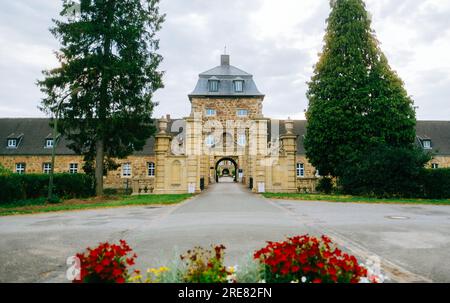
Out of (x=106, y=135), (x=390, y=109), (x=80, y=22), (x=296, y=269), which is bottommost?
(x=296, y=269)

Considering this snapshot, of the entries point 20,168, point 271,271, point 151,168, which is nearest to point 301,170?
point 151,168

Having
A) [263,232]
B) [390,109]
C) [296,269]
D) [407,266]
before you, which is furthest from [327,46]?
[296,269]

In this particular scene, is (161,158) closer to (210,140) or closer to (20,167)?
(210,140)

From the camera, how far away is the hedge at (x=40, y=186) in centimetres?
1797

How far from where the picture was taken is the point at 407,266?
5.09 meters

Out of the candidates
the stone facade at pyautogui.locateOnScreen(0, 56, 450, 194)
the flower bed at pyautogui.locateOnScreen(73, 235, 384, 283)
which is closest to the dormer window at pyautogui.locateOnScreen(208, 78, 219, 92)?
the stone facade at pyautogui.locateOnScreen(0, 56, 450, 194)

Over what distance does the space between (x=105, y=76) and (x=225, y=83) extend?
2343 cm

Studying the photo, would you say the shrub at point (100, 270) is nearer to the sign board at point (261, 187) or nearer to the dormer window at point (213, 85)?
the sign board at point (261, 187)

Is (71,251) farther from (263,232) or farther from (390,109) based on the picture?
(390,109)

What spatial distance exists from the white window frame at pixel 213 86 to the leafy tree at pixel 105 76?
60.3 feet

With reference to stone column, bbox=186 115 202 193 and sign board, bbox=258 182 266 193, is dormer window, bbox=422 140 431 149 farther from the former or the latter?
stone column, bbox=186 115 202 193

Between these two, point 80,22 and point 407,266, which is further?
point 80,22
